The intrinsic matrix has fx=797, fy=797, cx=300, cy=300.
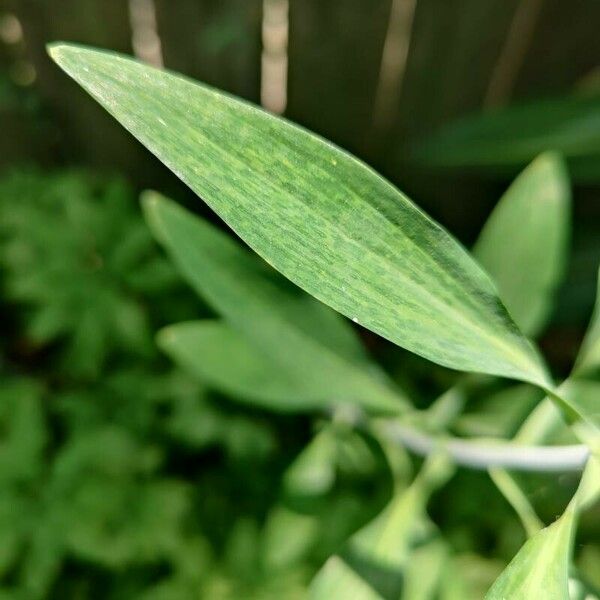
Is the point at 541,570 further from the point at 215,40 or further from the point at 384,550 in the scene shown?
the point at 215,40

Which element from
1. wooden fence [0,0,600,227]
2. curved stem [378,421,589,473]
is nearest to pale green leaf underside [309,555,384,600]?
curved stem [378,421,589,473]

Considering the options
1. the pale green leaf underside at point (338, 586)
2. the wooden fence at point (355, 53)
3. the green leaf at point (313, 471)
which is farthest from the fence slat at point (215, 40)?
the pale green leaf underside at point (338, 586)

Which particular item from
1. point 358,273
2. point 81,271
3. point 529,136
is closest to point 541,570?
point 358,273

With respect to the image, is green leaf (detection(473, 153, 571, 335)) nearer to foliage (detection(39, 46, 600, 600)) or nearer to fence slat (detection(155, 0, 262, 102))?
foliage (detection(39, 46, 600, 600))

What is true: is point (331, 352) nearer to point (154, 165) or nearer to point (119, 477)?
point (119, 477)

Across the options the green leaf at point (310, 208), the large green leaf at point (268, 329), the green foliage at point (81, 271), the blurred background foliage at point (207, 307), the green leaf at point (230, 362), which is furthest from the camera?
the green foliage at point (81, 271)

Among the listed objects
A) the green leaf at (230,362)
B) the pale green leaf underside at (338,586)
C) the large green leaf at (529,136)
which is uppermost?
the large green leaf at (529,136)

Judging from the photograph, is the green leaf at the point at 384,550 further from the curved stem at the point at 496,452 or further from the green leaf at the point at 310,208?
the green leaf at the point at 310,208

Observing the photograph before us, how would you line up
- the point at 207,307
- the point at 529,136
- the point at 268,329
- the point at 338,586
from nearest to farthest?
1. the point at 338,586
2. the point at 268,329
3. the point at 529,136
4. the point at 207,307
